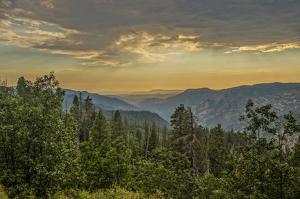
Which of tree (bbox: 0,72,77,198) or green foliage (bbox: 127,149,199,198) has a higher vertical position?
tree (bbox: 0,72,77,198)

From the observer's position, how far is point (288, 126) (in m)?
11.1

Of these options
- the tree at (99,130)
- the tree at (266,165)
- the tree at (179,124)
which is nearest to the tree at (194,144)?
the tree at (179,124)

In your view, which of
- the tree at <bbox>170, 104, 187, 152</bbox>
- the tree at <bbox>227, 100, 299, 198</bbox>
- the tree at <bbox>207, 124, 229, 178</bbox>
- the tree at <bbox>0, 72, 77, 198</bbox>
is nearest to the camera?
the tree at <bbox>227, 100, 299, 198</bbox>

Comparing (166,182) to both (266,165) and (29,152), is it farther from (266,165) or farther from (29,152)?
(29,152)

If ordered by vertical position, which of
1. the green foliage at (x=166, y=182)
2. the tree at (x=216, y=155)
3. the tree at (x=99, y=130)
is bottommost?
the tree at (x=216, y=155)

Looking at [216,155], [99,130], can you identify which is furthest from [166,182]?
[99,130]

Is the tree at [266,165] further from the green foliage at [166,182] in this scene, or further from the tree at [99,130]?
the tree at [99,130]

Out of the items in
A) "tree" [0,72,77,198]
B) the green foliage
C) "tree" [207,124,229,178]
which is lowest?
"tree" [207,124,229,178]

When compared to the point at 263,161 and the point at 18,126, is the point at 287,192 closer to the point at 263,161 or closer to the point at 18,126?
the point at 263,161

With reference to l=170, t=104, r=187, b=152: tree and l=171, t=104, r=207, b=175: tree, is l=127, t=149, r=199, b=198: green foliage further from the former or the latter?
l=170, t=104, r=187, b=152: tree

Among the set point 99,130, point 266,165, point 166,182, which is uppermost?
point 266,165

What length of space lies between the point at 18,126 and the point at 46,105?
7.97ft

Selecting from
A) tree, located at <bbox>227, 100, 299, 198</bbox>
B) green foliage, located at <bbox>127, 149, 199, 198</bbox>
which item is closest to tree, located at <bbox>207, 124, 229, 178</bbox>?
green foliage, located at <bbox>127, 149, 199, 198</bbox>

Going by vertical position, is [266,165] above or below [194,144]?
above
